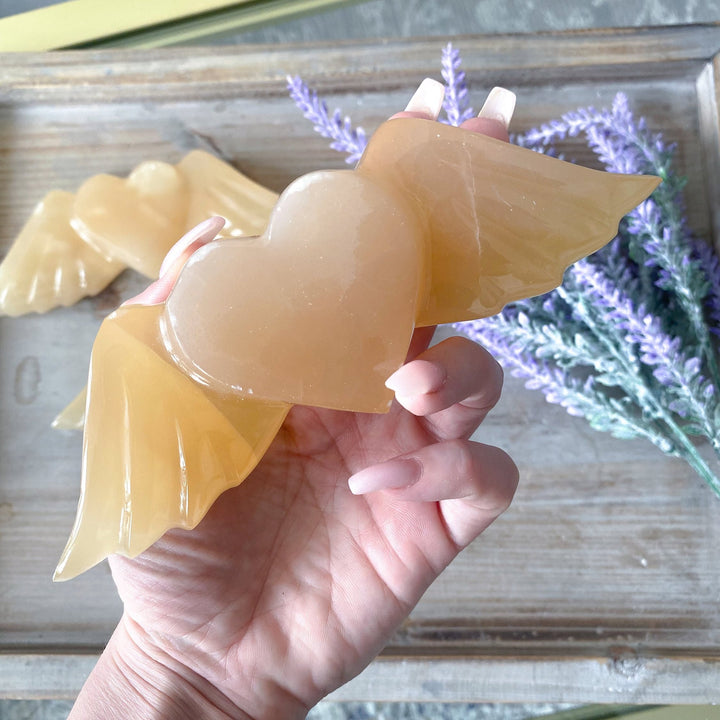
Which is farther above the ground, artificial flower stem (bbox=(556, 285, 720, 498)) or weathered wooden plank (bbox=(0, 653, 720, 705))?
artificial flower stem (bbox=(556, 285, 720, 498))

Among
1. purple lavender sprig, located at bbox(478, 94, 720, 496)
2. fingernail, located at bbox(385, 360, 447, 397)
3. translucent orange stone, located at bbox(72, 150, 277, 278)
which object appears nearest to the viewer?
fingernail, located at bbox(385, 360, 447, 397)

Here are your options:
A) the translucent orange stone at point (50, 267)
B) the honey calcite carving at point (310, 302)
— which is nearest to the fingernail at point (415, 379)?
the honey calcite carving at point (310, 302)

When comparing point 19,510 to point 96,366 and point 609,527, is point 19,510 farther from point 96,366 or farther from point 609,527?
point 609,527

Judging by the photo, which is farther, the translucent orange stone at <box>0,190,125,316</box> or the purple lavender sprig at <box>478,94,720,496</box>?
the translucent orange stone at <box>0,190,125,316</box>

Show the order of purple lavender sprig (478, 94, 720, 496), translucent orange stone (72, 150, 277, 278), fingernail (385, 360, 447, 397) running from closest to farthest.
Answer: fingernail (385, 360, 447, 397), purple lavender sprig (478, 94, 720, 496), translucent orange stone (72, 150, 277, 278)

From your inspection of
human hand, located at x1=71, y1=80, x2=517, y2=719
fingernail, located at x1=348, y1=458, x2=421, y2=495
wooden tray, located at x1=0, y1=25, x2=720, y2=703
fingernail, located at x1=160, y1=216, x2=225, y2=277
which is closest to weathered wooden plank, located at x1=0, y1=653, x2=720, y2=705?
wooden tray, located at x1=0, y1=25, x2=720, y2=703

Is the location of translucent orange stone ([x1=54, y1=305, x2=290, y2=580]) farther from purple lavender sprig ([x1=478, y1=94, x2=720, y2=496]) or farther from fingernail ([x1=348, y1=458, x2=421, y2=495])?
purple lavender sprig ([x1=478, y1=94, x2=720, y2=496])

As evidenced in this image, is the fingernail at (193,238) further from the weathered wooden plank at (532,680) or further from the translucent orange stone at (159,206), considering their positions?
the weathered wooden plank at (532,680)
